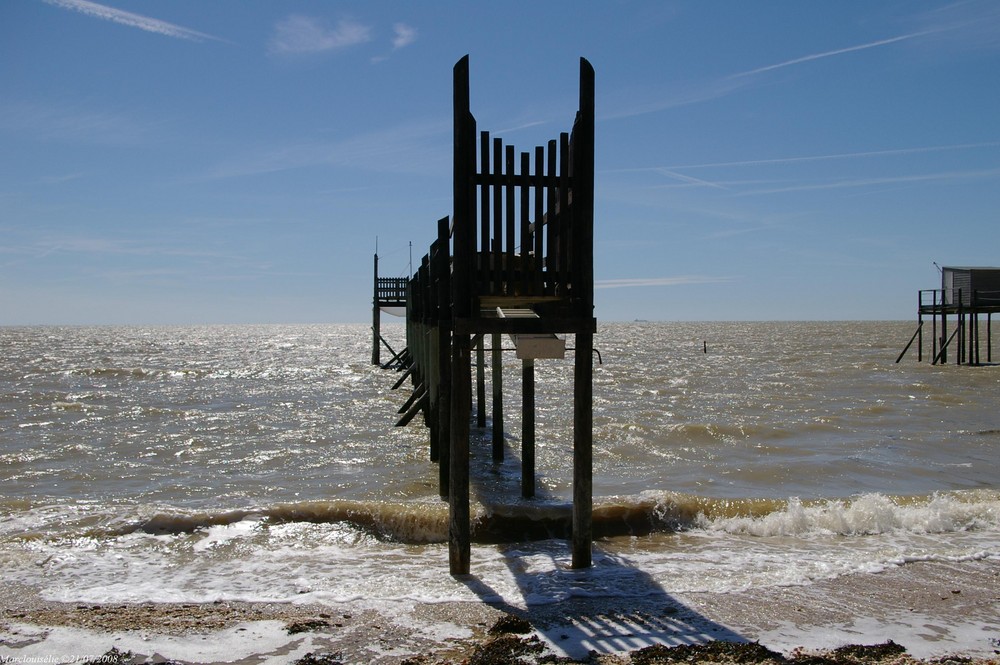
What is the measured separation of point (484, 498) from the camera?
12273 mm

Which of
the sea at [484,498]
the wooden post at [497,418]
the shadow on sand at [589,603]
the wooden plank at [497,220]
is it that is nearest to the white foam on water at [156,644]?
the sea at [484,498]

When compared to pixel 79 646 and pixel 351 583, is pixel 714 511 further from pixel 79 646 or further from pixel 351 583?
pixel 79 646

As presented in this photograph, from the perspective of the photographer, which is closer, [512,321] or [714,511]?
[512,321]

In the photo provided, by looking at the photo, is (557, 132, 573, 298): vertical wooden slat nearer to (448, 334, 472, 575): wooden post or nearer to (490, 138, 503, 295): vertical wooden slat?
(490, 138, 503, 295): vertical wooden slat

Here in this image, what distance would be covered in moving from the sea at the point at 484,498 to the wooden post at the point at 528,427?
46 centimetres

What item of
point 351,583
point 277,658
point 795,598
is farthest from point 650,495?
point 277,658

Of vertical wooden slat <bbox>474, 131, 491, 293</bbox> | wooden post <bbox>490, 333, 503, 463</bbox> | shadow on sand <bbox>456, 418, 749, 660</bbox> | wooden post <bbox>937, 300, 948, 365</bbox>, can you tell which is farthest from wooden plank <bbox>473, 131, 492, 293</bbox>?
wooden post <bbox>937, 300, 948, 365</bbox>

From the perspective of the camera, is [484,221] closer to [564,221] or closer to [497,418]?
[564,221]

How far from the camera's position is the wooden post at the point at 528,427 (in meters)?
11.7

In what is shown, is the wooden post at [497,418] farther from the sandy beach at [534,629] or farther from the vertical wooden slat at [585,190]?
the sandy beach at [534,629]

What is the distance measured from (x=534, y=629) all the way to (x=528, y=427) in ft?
16.4

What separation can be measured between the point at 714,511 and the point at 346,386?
80.9 feet

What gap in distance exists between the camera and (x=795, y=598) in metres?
7.94

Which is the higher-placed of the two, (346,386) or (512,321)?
(512,321)
